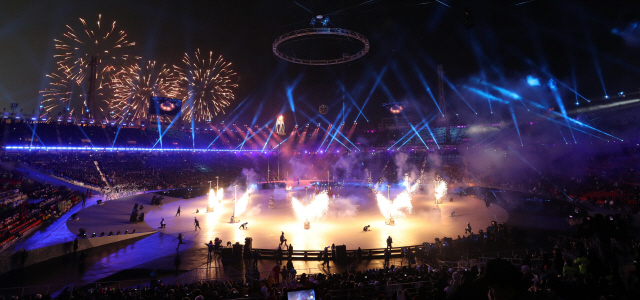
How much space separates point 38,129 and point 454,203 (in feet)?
207

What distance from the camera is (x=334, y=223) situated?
2489 cm

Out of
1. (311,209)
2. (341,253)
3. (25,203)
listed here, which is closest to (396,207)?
(311,209)

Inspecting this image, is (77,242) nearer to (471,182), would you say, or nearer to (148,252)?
(148,252)

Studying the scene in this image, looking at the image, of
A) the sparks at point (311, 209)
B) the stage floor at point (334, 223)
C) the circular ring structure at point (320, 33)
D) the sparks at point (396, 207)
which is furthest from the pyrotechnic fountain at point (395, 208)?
the circular ring structure at point (320, 33)

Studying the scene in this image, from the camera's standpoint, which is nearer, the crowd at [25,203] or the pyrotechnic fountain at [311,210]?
the crowd at [25,203]

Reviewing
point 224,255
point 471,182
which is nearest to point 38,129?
point 224,255

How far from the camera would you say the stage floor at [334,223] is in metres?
19.8

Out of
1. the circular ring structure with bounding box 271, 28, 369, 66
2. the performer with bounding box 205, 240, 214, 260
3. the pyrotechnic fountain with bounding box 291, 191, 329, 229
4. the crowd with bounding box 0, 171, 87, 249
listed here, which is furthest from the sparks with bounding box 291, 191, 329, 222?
the crowd with bounding box 0, 171, 87, 249

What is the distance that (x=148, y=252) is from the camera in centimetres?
1762

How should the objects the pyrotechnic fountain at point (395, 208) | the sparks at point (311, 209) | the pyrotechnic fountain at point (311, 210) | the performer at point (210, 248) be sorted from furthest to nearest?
the sparks at point (311, 209) < the pyrotechnic fountain at point (311, 210) < the pyrotechnic fountain at point (395, 208) < the performer at point (210, 248)

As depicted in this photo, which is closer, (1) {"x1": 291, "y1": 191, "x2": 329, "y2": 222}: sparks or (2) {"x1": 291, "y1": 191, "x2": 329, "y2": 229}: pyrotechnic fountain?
(2) {"x1": 291, "y1": 191, "x2": 329, "y2": 229}: pyrotechnic fountain

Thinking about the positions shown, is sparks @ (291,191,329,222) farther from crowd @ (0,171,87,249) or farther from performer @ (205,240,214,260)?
crowd @ (0,171,87,249)

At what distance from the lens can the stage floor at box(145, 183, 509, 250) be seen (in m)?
19.8

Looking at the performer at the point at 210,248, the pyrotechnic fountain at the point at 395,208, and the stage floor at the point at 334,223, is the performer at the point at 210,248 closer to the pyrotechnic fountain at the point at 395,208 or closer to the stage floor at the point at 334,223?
the stage floor at the point at 334,223
